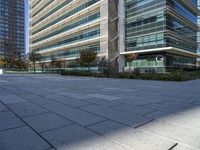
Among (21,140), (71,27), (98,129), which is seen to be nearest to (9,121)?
(21,140)

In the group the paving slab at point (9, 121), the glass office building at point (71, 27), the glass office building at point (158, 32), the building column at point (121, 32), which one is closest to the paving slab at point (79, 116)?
the paving slab at point (9, 121)

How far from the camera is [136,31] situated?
124 feet

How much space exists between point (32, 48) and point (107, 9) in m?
52.0

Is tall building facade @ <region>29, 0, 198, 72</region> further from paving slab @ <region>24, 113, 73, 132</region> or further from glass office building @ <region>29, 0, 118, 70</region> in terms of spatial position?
paving slab @ <region>24, 113, 73, 132</region>

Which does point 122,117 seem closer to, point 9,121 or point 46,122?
point 46,122

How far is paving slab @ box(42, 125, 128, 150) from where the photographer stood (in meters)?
2.91

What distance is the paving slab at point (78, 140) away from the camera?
291cm

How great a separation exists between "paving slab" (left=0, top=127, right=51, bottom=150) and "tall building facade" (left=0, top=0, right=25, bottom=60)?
136m

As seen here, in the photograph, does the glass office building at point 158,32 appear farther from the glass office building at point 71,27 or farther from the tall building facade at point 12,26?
the tall building facade at point 12,26

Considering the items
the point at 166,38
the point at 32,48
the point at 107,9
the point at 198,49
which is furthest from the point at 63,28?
the point at 198,49

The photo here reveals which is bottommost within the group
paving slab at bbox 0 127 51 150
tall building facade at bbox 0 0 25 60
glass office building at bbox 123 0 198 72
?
paving slab at bbox 0 127 51 150

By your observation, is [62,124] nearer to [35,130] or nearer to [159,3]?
[35,130]

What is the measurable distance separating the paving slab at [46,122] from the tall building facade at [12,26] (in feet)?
442

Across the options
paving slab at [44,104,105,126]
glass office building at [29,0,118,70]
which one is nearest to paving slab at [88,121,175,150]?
paving slab at [44,104,105,126]
